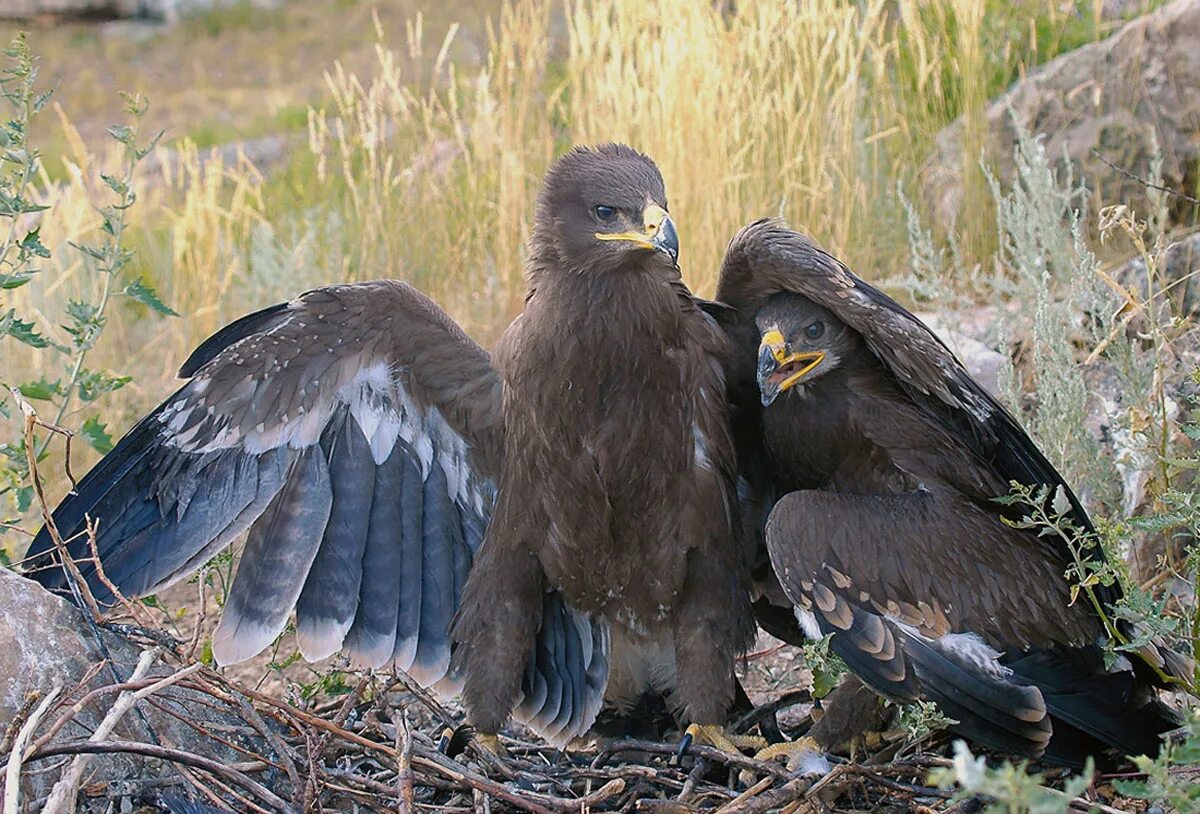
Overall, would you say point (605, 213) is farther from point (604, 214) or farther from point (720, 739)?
point (720, 739)

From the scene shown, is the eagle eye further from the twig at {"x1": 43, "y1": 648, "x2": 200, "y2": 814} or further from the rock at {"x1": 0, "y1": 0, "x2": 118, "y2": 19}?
the rock at {"x1": 0, "y1": 0, "x2": 118, "y2": 19}

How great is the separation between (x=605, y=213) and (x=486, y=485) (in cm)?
102

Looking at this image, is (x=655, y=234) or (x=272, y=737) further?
(x=655, y=234)

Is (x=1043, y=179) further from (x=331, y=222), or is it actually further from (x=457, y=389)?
(x=331, y=222)

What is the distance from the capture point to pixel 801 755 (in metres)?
3.66

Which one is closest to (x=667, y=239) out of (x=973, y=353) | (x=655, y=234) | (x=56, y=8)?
(x=655, y=234)

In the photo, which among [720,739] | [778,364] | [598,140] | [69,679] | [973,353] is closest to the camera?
[69,679]

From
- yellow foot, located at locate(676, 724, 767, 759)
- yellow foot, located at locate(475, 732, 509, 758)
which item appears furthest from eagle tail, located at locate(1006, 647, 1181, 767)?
yellow foot, located at locate(475, 732, 509, 758)

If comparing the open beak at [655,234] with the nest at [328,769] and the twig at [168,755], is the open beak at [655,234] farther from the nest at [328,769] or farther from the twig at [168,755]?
the twig at [168,755]

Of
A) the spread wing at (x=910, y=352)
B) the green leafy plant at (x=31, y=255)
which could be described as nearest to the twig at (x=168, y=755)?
the green leafy plant at (x=31, y=255)

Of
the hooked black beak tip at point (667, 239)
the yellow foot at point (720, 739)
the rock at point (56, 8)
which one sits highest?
the hooked black beak tip at point (667, 239)

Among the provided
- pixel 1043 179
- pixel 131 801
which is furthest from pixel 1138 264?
pixel 131 801

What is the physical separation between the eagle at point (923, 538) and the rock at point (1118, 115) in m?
3.48

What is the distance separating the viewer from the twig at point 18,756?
2693mm
